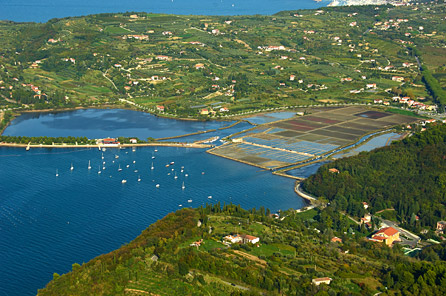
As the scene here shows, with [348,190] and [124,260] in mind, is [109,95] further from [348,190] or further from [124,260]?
[124,260]

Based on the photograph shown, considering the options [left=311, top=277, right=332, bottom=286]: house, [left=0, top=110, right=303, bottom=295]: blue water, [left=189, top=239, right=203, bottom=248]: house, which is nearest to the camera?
[left=311, top=277, right=332, bottom=286]: house

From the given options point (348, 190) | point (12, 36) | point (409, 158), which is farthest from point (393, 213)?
point (12, 36)

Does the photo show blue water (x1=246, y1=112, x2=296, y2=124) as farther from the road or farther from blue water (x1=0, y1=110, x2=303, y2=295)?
the road

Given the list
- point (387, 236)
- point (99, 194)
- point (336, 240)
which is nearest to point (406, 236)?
point (387, 236)

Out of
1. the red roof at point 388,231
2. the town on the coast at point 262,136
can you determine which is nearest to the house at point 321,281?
the town on the coast at point 262,136

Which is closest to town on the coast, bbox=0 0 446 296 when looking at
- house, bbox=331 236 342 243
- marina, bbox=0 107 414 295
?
house, bbox=331 236 342 243

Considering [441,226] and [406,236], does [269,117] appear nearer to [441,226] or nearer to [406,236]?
[441,226]
